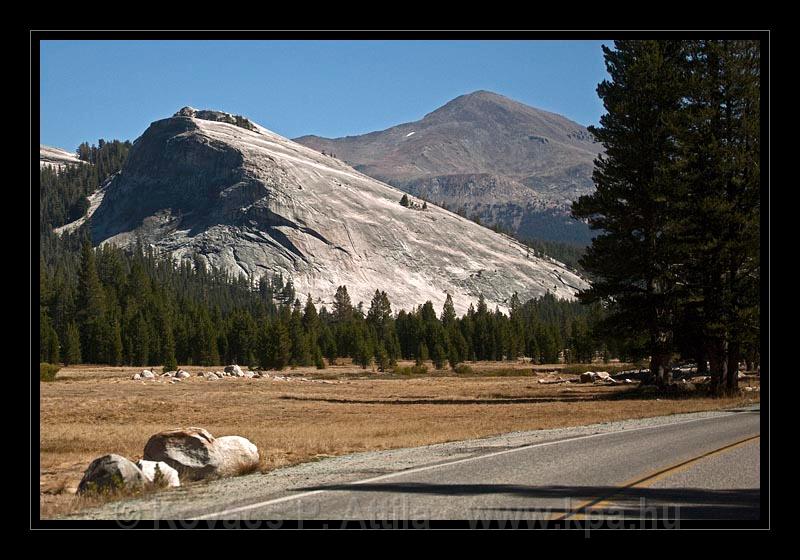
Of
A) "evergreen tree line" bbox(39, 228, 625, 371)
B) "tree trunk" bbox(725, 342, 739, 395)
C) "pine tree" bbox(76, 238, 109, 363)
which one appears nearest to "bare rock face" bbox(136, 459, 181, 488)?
"tree trunk" bbox(725, 342, 739, 395)

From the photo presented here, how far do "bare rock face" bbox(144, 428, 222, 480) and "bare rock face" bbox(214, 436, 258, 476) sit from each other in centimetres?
15

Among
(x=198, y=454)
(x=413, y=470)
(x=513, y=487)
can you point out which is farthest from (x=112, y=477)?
(x=513, y=487)

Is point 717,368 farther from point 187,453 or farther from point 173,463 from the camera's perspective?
point 173,463

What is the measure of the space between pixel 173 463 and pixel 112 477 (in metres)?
1.81

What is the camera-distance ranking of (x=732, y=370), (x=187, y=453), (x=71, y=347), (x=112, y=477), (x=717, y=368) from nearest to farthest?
(x=112, y=477)
(x=187, y=453)
(x=732, y=370)
(x=717, y=368)
(x=71, y=347)

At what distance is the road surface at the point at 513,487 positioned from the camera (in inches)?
417

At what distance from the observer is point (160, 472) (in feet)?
47.3

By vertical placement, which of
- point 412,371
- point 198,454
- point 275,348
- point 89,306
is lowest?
point 412,371

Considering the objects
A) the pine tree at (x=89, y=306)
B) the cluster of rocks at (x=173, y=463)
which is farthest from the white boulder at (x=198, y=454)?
the pine tree at (x=89, y=306)

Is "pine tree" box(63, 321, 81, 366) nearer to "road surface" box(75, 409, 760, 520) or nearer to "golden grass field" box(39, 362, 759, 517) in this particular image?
"golden grass field" box(39, 362, 759, 517)
